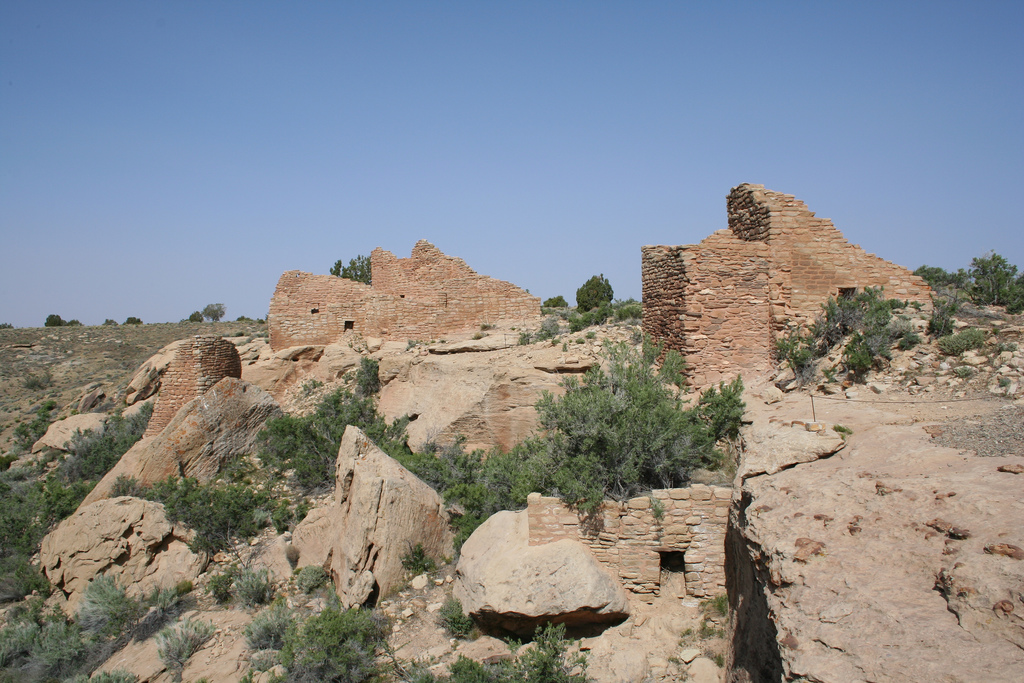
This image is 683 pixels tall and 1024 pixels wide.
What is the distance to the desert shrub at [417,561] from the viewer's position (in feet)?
25.1

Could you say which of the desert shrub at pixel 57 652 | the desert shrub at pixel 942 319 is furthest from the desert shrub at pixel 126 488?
the desert shrub at pixel 942 319

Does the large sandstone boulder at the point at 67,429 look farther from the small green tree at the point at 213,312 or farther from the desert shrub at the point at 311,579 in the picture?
the small green tree at the point at 213,312

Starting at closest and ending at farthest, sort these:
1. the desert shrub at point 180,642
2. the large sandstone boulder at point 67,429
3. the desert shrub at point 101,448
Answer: the desert shrub at point 180,642, the desert shrub at point 101,448, the large sandstone boulder at point 67,429

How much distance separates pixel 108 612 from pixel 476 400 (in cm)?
636

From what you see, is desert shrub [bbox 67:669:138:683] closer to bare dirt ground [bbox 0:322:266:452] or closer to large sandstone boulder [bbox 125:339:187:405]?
large sandstone boulder [bbox 125:339:187:405]

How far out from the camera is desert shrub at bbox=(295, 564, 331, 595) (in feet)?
26.5

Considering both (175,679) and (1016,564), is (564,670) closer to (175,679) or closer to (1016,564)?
(1016,564)

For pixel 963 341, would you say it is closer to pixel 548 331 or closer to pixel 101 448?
pixel 548 331

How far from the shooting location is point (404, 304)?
49.6 ft

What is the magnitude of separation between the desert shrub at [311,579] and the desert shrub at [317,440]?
2.58 meters

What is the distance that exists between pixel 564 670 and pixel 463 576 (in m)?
1.92

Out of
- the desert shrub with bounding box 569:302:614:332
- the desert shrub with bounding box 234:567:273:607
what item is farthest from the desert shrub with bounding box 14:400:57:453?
the desert shrub with bounding box 569:302:614:332

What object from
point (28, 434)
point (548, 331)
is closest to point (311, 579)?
point (548, 331)

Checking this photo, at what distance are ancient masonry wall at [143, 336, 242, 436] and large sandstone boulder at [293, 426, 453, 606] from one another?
582 cm
